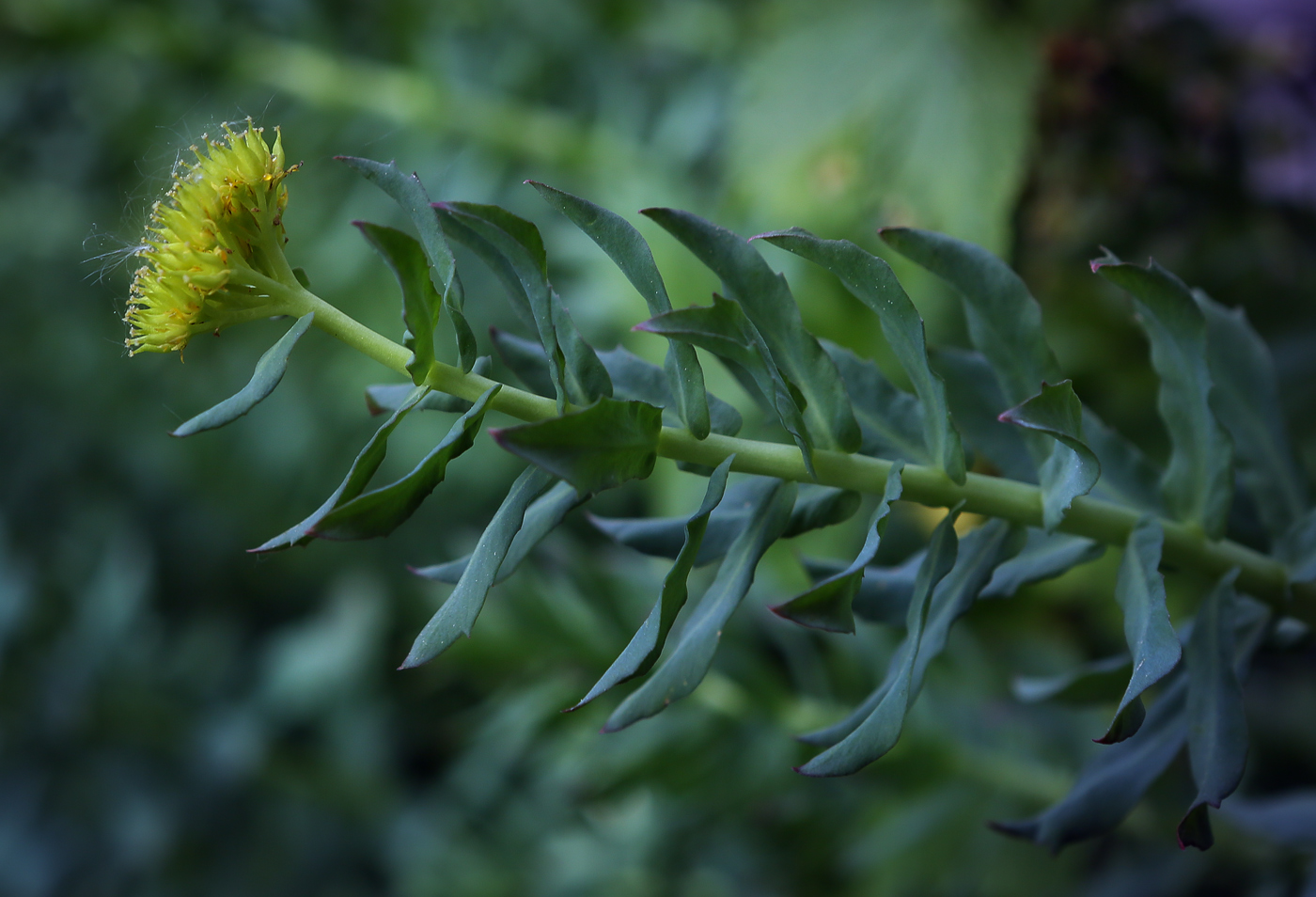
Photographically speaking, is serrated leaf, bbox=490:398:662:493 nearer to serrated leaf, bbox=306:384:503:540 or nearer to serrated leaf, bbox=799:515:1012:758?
serrated leaf, bbox=306:384:503:540

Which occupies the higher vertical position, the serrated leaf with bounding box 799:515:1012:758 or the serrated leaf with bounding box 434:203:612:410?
the serrated leaf with bounding box 434:203:612:410

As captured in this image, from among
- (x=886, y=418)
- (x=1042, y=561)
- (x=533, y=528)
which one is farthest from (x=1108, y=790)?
(x=533, y=528)

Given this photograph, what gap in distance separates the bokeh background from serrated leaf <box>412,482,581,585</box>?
1.37 feet

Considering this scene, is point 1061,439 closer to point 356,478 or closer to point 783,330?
point 783,330

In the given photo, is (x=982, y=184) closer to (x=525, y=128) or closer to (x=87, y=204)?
(x=525, y=128)

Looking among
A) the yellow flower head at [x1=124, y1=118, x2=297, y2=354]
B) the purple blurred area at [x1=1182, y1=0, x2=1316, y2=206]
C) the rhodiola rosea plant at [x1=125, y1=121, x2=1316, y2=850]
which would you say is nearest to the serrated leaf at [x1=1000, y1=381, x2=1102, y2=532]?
the rhodiola rosea plant at [x1=125, y1=121, x2=1316, y2=850]

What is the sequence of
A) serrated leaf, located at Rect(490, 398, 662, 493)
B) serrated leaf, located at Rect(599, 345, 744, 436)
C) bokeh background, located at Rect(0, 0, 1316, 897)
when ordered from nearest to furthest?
serrated leaf, located at Rect(490, 398, 662, 493) < serrated leaf, located at Rect(599, 345, 744, 436) < bokeh background, located at Rect(0, 0, 1316, 897)

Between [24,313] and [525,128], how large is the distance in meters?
1.18

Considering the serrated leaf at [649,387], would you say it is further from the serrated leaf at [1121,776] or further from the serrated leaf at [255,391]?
the serrated leaf at [1121,776]

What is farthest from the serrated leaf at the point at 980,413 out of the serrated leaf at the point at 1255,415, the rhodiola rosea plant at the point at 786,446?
the serrated leaf at the point at 1255,415

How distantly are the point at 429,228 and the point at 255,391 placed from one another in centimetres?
10

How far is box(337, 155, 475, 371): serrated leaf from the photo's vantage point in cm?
40

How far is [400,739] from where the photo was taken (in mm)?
1688

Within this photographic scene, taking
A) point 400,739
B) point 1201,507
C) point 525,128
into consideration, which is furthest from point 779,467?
Result: point 400,739
